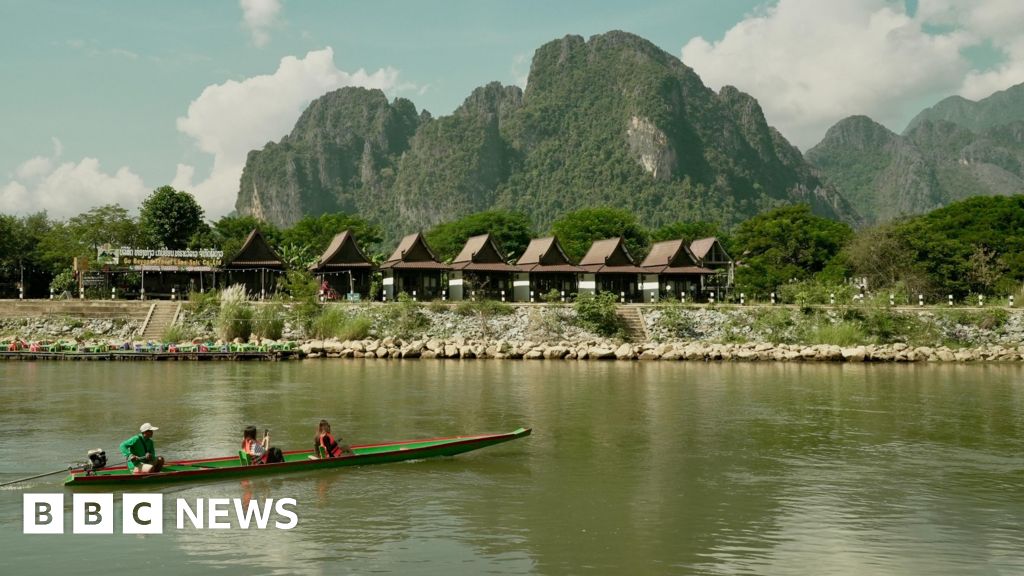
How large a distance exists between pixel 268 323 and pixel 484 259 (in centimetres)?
1510

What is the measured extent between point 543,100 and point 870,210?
80.3 metres

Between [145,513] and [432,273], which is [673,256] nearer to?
[432,273]

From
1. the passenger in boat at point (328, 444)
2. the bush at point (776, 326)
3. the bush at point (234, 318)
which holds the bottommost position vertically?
the passenger in boat at point (328, 444)

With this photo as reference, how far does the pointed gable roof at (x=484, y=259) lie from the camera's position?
49844 mm

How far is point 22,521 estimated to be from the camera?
11.5m

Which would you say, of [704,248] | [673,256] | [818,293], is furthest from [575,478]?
[704,248]

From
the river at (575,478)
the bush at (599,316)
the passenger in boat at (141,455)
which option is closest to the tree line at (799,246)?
the bush at (599,316)

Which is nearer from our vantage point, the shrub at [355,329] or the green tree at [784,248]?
the shrub at [355,329]

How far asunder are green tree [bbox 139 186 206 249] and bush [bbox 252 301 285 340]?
23.7 metres

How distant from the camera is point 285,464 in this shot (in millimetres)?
13664

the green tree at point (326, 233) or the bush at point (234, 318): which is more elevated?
the green tree at point (326, 233)

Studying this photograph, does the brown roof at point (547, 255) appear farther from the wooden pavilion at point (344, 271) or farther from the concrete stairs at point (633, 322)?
the wooden pavilion at point (344, 271)

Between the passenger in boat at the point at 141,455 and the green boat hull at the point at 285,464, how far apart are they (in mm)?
109

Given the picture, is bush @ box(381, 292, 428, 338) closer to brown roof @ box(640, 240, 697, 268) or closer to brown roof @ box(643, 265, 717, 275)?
brown roof @ box(643, 265, 717, 275)
